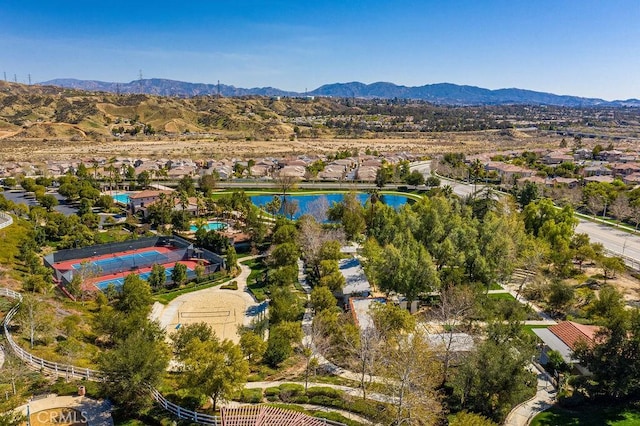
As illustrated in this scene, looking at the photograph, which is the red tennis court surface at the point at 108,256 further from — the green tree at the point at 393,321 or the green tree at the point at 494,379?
the green tree at the point at 494,379

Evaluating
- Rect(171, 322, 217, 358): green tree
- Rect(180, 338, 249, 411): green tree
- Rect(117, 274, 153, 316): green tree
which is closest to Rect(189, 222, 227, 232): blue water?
Rect(117, 274, 153, 316): green tree

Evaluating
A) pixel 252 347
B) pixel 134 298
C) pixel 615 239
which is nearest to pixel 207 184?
pixel 134 298

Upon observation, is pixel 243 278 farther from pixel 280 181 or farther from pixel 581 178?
pixel 581 178

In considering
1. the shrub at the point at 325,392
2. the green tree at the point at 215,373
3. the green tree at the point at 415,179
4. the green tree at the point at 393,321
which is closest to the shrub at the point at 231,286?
the green tree at the point at 393,321

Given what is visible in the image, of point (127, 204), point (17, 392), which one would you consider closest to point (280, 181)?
point (127, 204)

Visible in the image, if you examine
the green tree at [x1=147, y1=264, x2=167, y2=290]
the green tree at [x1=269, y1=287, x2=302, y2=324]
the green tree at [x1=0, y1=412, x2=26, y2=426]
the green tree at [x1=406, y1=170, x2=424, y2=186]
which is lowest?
the green tree at [x1=147, y1=264, x2=167, y2=290]

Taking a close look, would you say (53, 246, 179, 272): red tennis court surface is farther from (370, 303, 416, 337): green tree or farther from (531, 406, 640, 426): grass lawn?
(531, 406, 640, 426): grass lawn
